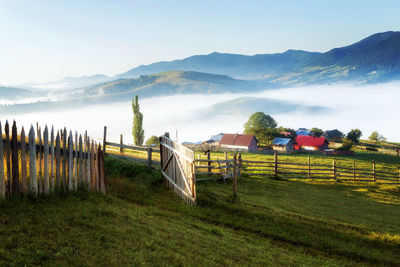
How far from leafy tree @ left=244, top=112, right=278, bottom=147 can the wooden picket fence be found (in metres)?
86.0


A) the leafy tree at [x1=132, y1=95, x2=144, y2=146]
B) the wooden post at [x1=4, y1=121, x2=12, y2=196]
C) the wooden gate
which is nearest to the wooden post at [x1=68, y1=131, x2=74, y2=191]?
the wooden post at [x1=4, y1=121, x2=12, y2=196]

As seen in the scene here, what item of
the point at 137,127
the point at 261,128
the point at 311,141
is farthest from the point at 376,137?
the point at 137,127

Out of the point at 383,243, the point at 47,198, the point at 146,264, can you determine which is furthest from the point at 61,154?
the point at 383,243

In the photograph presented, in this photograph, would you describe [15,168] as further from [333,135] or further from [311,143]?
[333,135]

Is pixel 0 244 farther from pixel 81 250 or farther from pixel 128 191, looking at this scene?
pixel 128 191

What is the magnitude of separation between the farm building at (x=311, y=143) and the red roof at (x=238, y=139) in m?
21.2

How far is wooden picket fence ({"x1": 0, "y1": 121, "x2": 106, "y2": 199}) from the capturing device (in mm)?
6586

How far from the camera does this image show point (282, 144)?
86.5 meters

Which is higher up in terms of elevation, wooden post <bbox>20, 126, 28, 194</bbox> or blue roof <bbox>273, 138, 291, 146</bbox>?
wooden post <bbox>20, 126, 28, 194</bbox>

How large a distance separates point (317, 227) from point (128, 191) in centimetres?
706

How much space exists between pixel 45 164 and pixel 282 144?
84.3 m

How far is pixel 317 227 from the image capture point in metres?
10.1

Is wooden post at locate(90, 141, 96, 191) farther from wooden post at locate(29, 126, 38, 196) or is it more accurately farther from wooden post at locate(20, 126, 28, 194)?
wooden post at locate(20, 126, 28, 194)

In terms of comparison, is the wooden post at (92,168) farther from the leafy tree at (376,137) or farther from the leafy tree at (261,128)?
the leafy tree at (376,137)
